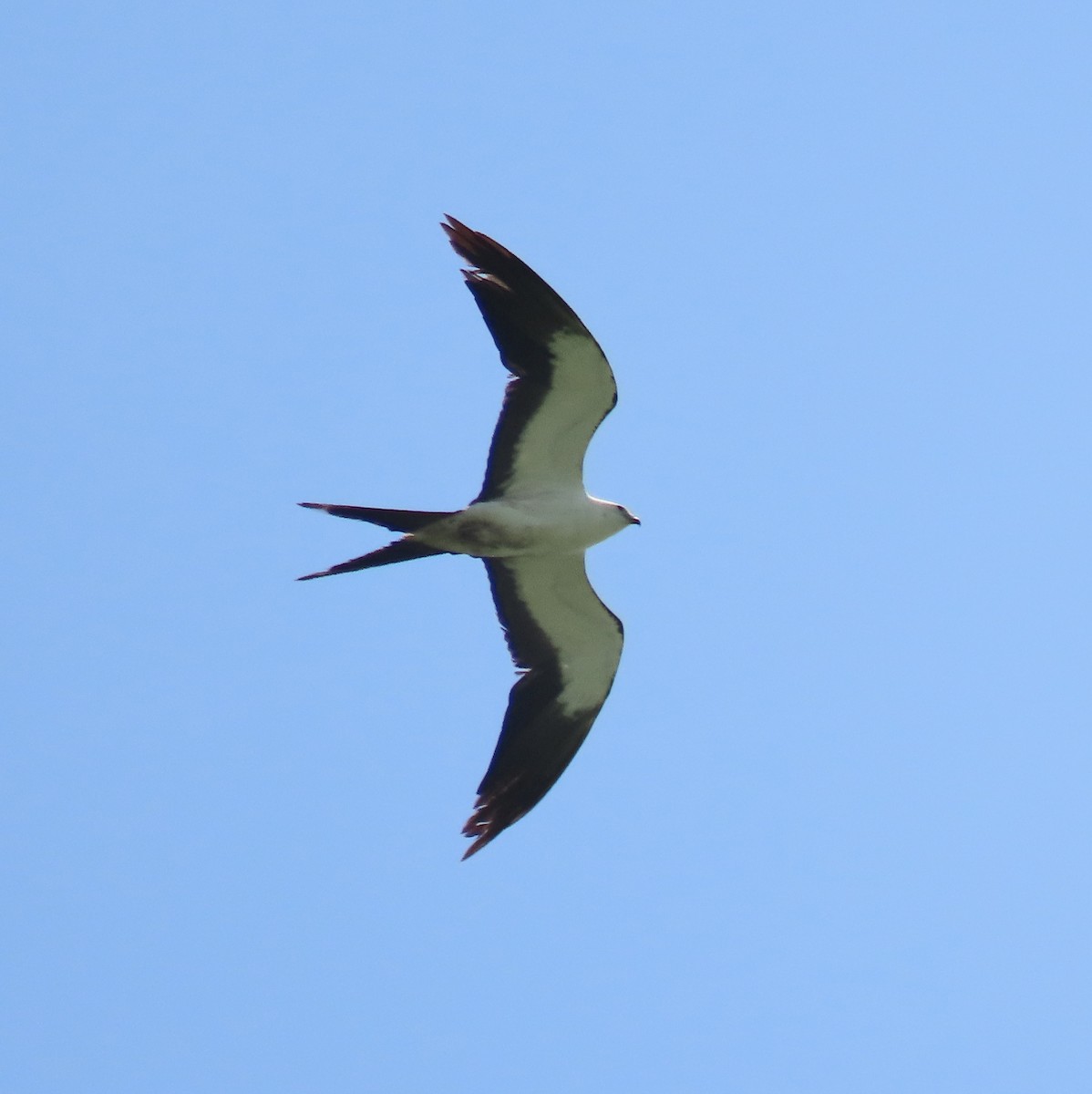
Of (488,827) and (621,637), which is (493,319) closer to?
(621,637)

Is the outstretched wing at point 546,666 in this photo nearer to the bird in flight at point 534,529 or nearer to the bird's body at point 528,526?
the bird in flight at point 534,529

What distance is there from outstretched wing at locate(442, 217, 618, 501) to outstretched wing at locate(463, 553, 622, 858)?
0.63 m

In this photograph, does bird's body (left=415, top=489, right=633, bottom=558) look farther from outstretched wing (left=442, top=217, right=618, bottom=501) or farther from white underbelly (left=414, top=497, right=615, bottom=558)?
outstretched wing (left=442, top=217, right=618, bottom=501)

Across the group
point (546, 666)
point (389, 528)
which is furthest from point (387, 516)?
point (546, 666)

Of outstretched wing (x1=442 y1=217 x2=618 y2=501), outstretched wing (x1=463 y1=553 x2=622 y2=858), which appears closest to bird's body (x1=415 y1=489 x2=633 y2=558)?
outstretched wing (x1=442 y1=217 x2=618 y2=501)

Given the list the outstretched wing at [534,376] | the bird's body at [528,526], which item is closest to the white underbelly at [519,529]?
the bird's body at [528,526]

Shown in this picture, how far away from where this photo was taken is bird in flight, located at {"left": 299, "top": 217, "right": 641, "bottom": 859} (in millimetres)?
10383

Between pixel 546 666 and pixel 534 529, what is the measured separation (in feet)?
3.43

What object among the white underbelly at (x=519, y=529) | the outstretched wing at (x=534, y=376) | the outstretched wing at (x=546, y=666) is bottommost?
the outstretched wing at (x=546, y=666)

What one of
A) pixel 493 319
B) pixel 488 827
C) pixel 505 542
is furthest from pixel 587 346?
pixel 488 827

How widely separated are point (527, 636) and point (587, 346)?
84.1 inches

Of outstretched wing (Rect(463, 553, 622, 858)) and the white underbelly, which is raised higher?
the white underbelly

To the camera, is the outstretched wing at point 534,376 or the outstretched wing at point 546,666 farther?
the outstretched wing at point 546,666

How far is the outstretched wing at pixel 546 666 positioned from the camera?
11.2m
